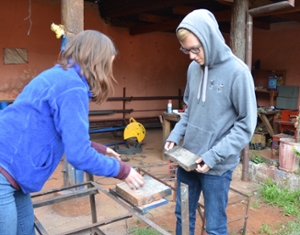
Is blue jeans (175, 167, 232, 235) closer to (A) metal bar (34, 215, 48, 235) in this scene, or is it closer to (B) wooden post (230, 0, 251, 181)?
(A) metal bar (34, 215, 48, 235)

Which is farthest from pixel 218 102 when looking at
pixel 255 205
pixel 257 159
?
pixel 257 159

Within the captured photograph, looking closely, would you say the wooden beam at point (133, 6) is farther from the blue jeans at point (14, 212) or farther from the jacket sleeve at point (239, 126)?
the blue jeans at point (14, 212)

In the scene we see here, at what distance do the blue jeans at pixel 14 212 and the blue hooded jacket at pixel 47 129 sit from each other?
0.07 meters

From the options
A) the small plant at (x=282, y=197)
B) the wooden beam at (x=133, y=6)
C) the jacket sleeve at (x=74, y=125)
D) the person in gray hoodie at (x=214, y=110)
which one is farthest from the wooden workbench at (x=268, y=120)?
Answer: the jacket sleeve at (x=74, y=125)

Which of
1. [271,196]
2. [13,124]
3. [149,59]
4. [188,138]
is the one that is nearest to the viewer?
[13,124]

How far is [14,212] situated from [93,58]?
2.71ft

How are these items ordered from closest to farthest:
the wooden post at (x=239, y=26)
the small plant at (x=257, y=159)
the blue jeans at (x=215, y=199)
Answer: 1. the blue jeans at (x=215, y=199)
2. the wooden post at (x=239, y=26)
3. the small plant at (x=257, y=159)

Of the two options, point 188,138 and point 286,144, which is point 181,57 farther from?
point 188,138

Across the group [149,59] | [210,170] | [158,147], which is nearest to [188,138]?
[210,170]

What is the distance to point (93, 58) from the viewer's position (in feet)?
4.43

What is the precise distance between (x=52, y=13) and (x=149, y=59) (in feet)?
9.55

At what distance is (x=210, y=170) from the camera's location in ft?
6.13

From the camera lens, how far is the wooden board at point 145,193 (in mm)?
1814

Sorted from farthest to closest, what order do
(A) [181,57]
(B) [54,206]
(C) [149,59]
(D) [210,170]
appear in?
(A) [181,57] → (C) [149,59] → (B) [54,206] → (D) [210,170]
